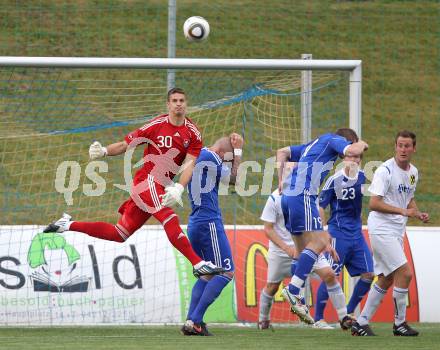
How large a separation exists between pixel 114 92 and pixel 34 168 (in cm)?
265

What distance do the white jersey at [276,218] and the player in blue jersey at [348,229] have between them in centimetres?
47

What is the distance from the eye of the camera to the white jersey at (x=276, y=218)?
11141 mm

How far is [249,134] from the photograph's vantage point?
12.3 meters

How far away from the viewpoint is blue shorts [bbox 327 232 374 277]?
11078 mm

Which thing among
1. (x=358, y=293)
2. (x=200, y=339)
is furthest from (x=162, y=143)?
(x=358, y=293)

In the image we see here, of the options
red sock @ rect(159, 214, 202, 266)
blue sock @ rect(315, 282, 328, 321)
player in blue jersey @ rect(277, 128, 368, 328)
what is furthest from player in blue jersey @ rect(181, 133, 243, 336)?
blue sock @ rect(315, 282, 328, 321)

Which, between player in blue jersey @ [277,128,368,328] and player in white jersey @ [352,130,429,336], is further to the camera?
player in blue jersey @ [277,128,368,328]

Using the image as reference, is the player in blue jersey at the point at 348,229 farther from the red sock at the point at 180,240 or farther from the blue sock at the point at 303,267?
the red sock at the point at 180,240

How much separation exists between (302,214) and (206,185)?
1006 millimetres

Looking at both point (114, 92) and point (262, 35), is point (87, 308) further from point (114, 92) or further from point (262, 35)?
point (262, 35)

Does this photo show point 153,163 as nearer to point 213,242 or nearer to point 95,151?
point 95,151

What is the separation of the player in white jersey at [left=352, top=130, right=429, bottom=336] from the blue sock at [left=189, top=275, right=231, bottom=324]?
1.39 m

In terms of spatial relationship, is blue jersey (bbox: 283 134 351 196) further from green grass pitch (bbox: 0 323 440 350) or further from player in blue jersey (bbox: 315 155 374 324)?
green grass pitch (bbox: 0 323 440 350)

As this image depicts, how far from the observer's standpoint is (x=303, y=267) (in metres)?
9.97
